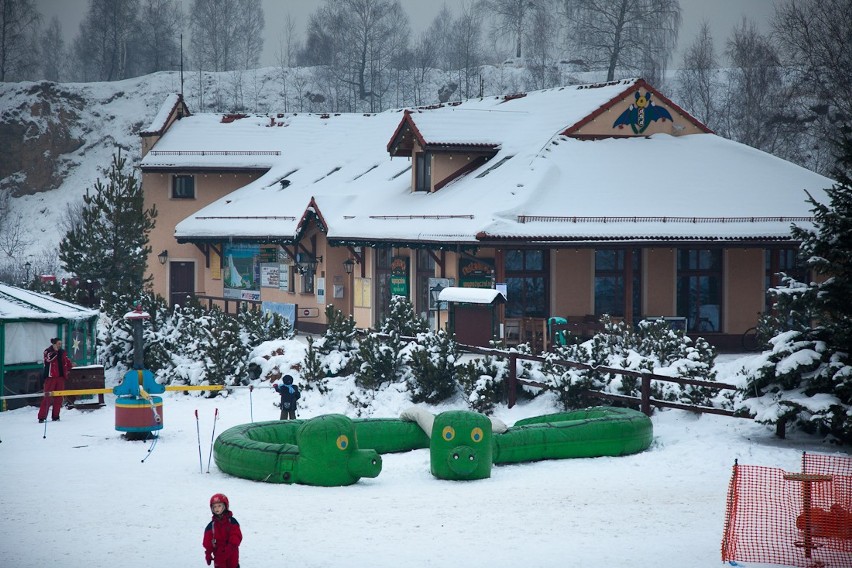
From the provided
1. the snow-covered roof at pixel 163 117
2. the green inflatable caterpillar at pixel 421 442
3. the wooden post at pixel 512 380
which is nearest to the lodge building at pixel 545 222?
the wooden post at pixel 512 380

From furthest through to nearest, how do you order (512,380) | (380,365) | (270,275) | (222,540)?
(270,275) → (380,365) → (512,380) → (222,540)

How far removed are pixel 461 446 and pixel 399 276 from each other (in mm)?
16933

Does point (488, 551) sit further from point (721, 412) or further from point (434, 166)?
point (434, 166)

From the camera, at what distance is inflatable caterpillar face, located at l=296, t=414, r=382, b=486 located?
1716 centimetres

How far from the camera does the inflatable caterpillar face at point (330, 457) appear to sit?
17156mm

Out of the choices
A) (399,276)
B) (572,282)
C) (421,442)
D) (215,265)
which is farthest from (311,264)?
(421,442)

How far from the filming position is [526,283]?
3122 cm

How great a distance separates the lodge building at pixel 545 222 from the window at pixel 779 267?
8cm

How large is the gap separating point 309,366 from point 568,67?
89.3 meters

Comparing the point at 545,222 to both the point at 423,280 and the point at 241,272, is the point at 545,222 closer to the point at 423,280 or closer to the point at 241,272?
the point at 423,280

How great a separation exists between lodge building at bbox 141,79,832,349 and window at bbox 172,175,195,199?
5.15 m

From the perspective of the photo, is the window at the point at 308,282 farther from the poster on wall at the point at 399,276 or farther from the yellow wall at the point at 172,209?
the yellow wall at the point at 172,209

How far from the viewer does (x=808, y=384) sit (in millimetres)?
18469

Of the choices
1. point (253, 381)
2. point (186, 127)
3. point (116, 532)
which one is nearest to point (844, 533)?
point (116, 532)
